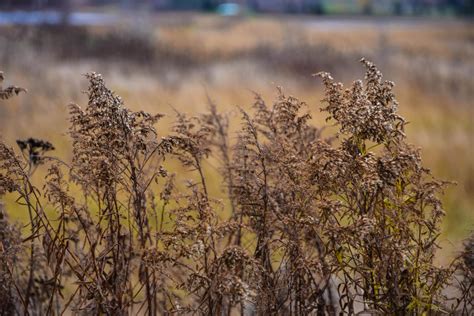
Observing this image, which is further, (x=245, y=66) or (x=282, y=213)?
(x=245, y=66)

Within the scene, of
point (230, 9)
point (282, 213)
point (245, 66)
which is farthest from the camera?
point (230, 9)

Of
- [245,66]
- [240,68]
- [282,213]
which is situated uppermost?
[245,66]

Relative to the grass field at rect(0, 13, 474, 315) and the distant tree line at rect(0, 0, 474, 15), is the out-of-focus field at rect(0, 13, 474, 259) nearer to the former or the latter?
the grass field at rect(0, 13, 474, 315)

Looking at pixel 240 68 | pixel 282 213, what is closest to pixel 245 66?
pixel 240 68

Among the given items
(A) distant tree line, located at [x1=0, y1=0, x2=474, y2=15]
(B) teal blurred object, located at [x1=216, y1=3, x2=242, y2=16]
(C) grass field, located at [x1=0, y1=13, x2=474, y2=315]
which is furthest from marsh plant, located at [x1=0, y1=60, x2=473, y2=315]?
(B) teal blurred object, located at [x1=216, y1=3, x2=242, y2=16]

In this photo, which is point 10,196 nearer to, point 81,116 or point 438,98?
point 81,116

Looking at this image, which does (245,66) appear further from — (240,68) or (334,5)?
Result: (334,5)

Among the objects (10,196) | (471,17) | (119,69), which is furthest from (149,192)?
(471,17)

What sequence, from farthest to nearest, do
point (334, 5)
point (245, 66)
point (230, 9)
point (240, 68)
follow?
point (334, 5)
point (230, 9)
point (245, 66)
point (240, 68)

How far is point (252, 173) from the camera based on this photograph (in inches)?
167

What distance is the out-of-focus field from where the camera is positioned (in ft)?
36.0

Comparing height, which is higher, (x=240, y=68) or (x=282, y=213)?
(x=240, y=68)

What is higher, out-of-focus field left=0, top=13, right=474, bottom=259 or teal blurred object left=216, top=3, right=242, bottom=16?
teal blurred object left=216, top=3, right=242, bottom=16

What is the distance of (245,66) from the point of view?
48.2ft
